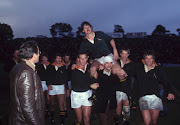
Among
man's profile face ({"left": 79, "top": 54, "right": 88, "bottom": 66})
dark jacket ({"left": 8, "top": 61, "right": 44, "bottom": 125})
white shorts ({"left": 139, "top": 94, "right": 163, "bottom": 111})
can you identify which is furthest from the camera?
man's profile face ({"left": 79, "top": 54, "right": 88, "bottom": 66})

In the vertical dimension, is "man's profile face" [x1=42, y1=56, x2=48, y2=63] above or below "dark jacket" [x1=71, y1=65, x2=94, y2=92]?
above

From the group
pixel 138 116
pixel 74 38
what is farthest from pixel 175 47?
pixel 138 116

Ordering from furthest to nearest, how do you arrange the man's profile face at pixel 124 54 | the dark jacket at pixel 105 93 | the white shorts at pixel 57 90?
the white shorts at pixel 57 90, the man's profile face at pixel 124 54, the dark jacket at pixel 105 93

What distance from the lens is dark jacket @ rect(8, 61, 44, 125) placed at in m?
2.53

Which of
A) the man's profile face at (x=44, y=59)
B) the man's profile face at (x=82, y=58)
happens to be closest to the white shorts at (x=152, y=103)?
the man's profile face at (x=82, y=58)

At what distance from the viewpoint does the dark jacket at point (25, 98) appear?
8.30ft

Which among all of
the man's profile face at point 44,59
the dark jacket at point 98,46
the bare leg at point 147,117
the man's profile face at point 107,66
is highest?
the dark jacket at point 98,46

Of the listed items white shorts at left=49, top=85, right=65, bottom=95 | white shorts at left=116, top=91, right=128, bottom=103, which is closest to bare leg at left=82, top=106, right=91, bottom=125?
white shorts at left=116, top=91, right=128, bottom=103

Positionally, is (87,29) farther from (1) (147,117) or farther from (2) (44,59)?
(2) (44,59)

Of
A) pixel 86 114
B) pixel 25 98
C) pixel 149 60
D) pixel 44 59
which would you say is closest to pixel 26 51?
pixel 25 98

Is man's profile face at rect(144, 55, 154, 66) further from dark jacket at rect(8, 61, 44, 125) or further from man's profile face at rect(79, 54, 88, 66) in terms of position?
dark jacket at rect(8, 61, 44, 125)

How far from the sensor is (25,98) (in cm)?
252

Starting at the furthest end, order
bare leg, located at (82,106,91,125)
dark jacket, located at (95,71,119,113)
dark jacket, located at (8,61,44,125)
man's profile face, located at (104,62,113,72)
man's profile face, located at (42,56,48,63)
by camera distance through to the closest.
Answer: man's profile face, located at (42,56,48,63)
bare leg, located at (82,106,91,125)
man's profile face, located at (104,62,113,72)
dark jacket, located at (95,71,119,113)
dark jacket, located at (8,61,44,125)

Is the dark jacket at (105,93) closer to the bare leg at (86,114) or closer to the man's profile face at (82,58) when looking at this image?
the bare leg at (86,114)
